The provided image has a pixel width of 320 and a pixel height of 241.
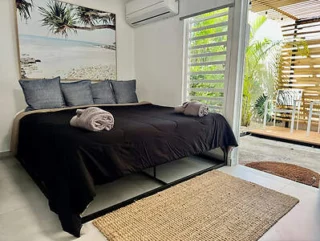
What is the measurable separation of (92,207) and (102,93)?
6.29ft

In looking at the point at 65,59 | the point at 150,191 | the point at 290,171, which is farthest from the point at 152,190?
the point at 65,59

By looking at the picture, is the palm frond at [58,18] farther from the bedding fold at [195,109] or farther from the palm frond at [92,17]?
the bedding fold at [195,109]

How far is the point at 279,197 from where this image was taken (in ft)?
6.47

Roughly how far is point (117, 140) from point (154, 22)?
260 centimetres

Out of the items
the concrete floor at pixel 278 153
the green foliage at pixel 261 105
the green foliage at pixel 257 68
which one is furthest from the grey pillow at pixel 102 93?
the green foliage at pixel 261 105

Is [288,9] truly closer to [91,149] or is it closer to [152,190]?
[152,190]

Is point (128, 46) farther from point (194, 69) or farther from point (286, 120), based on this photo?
point (286, 120)

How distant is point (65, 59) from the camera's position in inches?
131

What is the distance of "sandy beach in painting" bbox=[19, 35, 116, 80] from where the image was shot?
3.03 metres

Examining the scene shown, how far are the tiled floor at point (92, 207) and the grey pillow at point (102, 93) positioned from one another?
1.32 metres

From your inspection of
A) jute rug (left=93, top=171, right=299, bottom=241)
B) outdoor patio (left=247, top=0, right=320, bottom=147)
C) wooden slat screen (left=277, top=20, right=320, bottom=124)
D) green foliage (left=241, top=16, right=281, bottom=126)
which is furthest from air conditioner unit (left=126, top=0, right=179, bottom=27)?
wooden slat screen (left=277, top=20, right=320, bottom=124)

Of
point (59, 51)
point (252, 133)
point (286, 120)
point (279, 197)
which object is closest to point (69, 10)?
point (59, 51)

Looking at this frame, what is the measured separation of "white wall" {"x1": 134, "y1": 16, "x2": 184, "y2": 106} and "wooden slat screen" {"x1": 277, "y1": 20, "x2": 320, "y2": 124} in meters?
2.65

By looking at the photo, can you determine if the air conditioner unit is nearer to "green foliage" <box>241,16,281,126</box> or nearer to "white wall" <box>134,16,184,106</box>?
"white wall" <box>134,16,184,106</box>
